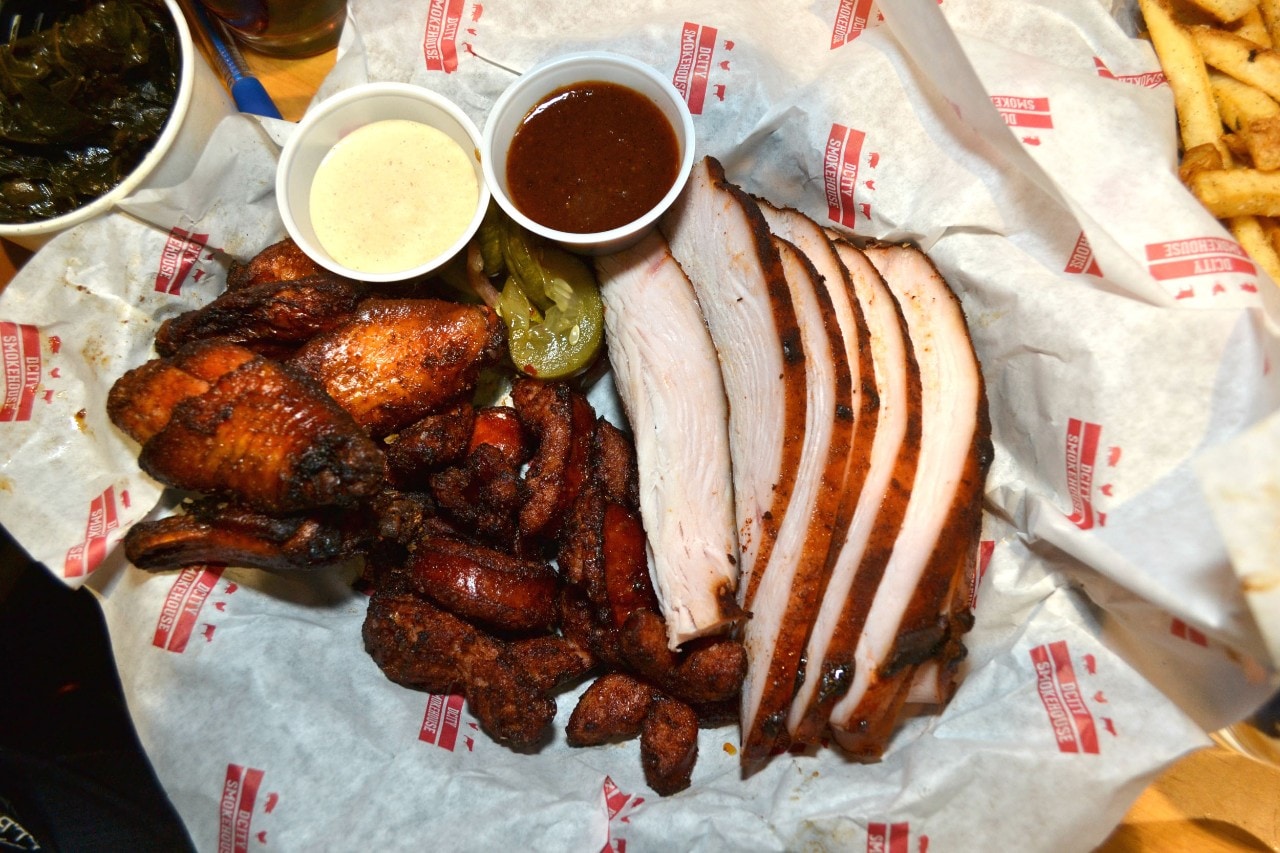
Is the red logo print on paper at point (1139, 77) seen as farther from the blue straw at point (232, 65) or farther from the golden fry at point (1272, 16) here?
the blue straw at point (232, 65)

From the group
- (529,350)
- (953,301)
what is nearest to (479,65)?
(529,350)

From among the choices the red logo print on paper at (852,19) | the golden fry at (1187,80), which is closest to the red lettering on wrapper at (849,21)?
the red logo print on paper at (852,19)

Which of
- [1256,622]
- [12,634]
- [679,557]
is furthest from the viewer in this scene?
[12,634]

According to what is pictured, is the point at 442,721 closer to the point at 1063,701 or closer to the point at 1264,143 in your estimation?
the point at 1063,701

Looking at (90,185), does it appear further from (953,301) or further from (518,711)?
(953,301)

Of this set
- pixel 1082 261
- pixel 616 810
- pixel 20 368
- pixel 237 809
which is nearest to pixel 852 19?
pixel 1082 261
